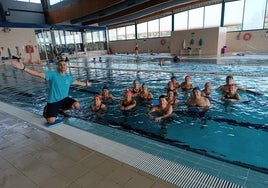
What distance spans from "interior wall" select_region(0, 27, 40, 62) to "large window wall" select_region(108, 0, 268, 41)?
13.8 m

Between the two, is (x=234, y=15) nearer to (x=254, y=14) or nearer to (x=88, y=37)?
(x=254, y=14)

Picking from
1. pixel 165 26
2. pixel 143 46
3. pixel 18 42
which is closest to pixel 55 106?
pixel 18 42

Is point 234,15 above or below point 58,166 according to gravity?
above

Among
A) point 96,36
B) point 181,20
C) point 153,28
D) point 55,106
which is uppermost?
point 181,20

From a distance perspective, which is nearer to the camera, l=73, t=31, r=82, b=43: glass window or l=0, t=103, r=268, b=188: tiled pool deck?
l=0, t=103, r=268, b=188: tiled pool deck

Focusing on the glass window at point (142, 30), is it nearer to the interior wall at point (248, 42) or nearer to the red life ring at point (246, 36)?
the interior wall at point (248, 42)

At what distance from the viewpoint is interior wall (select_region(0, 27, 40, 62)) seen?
1864cm

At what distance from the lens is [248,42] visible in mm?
18938

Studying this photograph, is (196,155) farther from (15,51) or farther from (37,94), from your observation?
(15,51)

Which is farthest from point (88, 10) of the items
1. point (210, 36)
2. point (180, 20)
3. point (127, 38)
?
point (127, 38)

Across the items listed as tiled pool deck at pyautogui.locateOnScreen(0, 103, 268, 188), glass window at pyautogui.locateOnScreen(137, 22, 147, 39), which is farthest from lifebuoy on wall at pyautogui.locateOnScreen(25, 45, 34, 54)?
tiled pool deck at pyautogui.locateOnScreen(0, 103, 268, 188)

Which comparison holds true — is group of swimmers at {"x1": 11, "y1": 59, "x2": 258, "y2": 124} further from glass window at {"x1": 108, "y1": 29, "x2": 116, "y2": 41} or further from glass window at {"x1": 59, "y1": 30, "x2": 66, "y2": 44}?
glass window at {"x1": 108, "y1": 29, "x2": 116, "y2": 41}

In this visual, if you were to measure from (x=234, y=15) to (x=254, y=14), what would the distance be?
1.66m

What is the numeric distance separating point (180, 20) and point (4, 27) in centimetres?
1829
